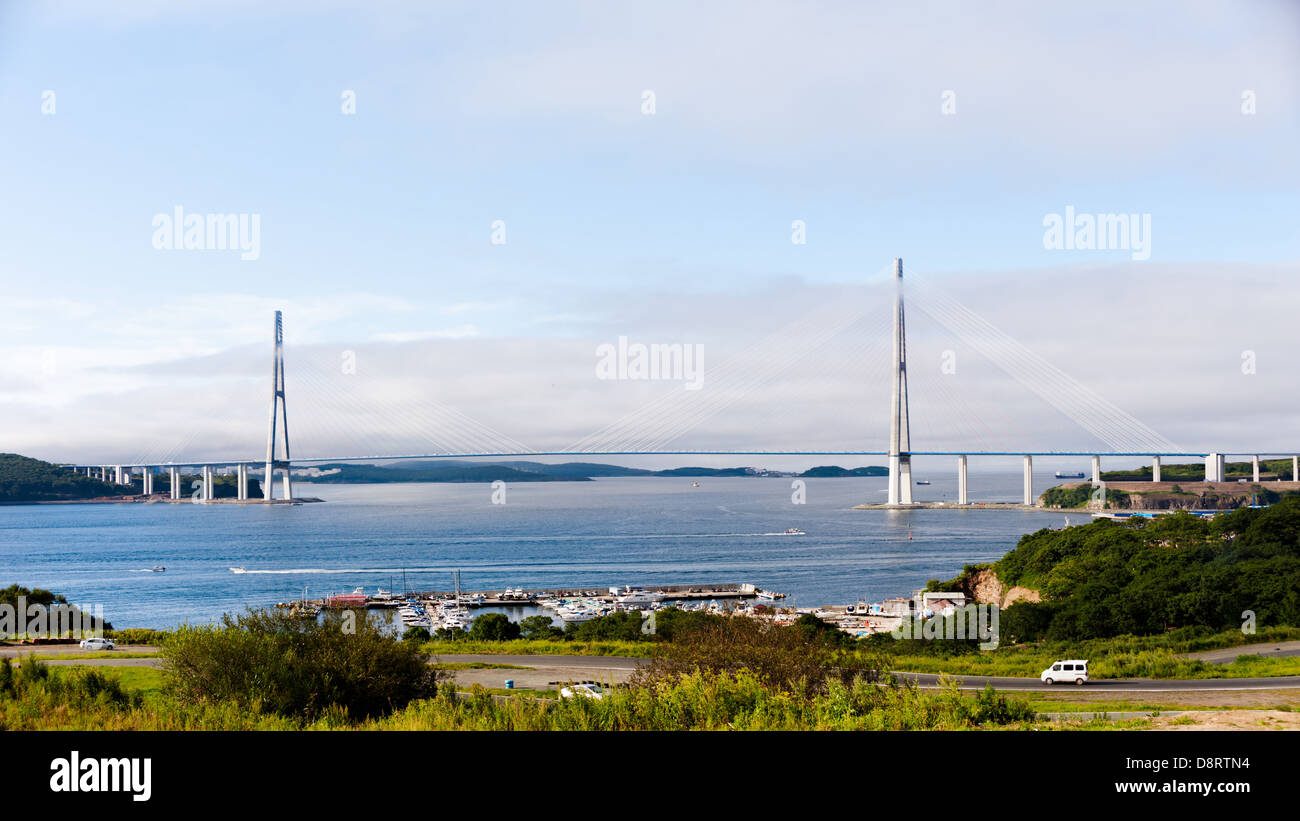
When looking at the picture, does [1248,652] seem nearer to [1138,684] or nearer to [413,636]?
[1138,684]

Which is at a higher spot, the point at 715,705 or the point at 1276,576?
the point at 715,705

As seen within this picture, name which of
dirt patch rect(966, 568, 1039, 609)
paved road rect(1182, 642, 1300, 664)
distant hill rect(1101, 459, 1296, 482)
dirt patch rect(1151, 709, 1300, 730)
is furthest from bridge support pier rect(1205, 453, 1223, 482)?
dirt patch rect(1151, 709, 1300, 730)

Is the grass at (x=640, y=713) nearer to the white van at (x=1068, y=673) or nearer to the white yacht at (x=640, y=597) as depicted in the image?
Answer: the white van at (x=1068, y=673)

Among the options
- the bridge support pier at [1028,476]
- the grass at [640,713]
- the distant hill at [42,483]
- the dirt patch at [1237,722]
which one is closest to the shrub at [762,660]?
the grass at [640,713]

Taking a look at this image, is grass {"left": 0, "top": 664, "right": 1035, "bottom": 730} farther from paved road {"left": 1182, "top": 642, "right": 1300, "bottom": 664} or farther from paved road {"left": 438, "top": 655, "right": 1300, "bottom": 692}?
paved road {"left": 1182, "top": 642, "right": 1300, "bottom": 664}

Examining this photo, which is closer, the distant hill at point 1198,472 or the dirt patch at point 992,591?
the dirt patch at point 992,591
